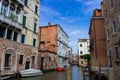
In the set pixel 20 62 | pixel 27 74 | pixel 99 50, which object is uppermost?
pixel 99 50

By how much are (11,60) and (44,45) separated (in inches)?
768

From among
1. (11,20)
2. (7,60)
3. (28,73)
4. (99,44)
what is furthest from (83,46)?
(11,20)

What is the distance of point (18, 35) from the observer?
19.7 meters

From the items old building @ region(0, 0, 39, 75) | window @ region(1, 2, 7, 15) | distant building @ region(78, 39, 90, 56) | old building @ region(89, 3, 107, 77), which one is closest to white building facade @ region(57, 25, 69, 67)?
old building @ region(0, 0, 39, 75)

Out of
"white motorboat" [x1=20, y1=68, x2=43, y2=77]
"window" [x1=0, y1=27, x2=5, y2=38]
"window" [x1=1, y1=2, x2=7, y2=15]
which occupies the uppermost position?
"window" [x1=1, y1=2, x2=7, y2=15]

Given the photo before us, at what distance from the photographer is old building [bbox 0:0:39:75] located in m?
16.5

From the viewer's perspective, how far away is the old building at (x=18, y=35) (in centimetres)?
1653

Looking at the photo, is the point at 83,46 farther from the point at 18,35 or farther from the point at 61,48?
the point at 18,35

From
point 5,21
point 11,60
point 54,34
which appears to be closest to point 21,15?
point 5,21

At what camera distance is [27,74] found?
18672mm

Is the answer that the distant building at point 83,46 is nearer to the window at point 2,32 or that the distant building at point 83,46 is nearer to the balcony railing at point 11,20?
the balcony railing at point 11,20

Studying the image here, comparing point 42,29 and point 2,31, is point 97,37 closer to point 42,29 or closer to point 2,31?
point 2,31

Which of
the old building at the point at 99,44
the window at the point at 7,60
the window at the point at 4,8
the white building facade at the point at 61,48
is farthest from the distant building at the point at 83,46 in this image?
the window at the point at 4,8

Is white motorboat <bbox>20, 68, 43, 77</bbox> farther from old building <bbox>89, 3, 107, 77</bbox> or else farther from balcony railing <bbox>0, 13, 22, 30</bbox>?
old building <bbox>89, 3, 107, 77</bbox>
